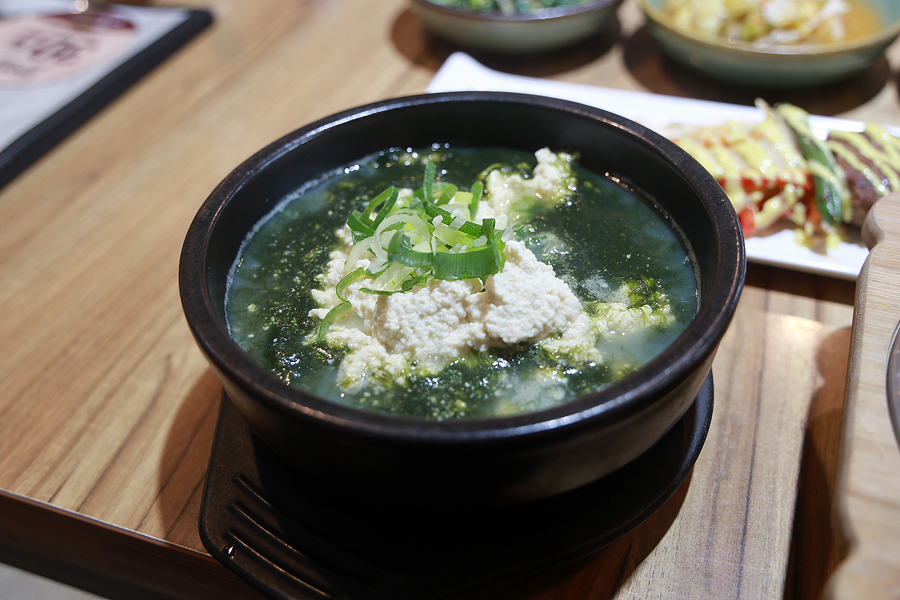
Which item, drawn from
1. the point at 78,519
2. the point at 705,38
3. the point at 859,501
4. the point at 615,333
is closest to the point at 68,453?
the point at 78,519

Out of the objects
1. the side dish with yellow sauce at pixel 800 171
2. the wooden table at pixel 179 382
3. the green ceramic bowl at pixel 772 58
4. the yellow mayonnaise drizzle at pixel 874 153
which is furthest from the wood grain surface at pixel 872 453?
the green ceramic bowl at pixel 772 58

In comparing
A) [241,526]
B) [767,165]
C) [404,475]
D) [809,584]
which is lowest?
[809,584]

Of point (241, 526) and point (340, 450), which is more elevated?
point (340, 450)

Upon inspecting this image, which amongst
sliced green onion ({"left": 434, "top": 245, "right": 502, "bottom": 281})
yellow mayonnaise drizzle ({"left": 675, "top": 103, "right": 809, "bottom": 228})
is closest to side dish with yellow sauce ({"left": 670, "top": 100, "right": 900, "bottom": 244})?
yellow mayonnaise drizzle ({"left": 675, "top": 103, "right": 809, "bottom": 228})

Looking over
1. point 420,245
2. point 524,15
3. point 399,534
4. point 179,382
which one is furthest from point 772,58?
point 179,382

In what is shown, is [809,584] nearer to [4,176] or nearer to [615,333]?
[615,333]

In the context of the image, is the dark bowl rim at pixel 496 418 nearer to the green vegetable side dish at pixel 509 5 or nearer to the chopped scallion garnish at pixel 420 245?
the chopped scallion garnish at pixel 420 245

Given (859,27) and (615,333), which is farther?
(859,27)
